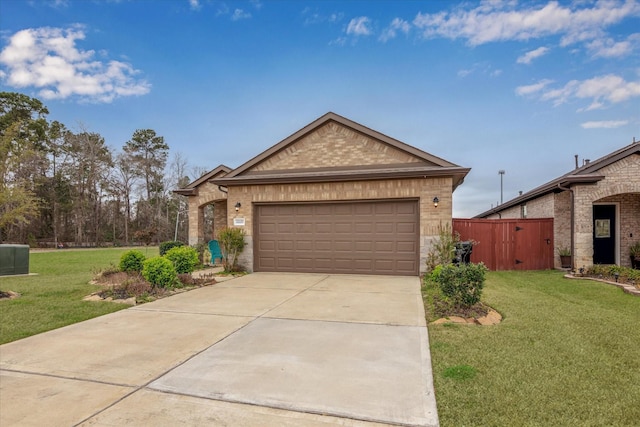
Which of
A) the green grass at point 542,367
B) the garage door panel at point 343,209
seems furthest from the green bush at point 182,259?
the green grass at point 542,367

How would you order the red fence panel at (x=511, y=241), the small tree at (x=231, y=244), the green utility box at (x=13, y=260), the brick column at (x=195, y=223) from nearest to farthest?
the small tree at (x=231, y=244) → the green utility box at (x=13, y=260) → the red fence panel at (x=511, y=241) → the brick column at (x=195, y=223)

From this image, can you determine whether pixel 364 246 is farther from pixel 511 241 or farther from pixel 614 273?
pixel 614 273

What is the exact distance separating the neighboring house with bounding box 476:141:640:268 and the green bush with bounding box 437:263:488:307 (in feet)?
24.3

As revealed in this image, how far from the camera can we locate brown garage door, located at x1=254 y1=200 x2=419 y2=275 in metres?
11.2

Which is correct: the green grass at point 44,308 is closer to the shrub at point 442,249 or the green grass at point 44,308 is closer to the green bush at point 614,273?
the shrub at point 442,249

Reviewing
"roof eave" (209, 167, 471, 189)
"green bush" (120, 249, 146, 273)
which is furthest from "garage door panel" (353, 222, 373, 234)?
"green bush" (120, 249, 146, 273)

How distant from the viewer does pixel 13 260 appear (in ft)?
40.5

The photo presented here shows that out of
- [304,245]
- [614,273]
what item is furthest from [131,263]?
[614,273]

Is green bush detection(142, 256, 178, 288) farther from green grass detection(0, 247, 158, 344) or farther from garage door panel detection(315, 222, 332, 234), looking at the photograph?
garage door panel detection(315, 222, 332, 234)

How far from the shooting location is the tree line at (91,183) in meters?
33.3

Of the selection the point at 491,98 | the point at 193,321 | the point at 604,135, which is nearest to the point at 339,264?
the point at 193,321

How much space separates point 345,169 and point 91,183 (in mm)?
37008

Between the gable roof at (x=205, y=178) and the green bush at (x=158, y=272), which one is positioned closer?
the green bush at (x=158, y=272)

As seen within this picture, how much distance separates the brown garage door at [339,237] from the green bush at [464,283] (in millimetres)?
4950
